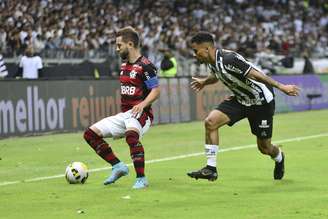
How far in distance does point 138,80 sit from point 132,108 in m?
0.35

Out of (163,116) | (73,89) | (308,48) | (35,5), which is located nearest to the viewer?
(73,89)

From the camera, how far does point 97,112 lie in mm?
21734

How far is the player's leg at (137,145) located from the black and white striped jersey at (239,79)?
111 centimetres

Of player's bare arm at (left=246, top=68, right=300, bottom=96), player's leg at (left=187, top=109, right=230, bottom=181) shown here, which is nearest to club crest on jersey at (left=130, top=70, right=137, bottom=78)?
player's leg at (left=187, top=109, right=230, bottom=181)

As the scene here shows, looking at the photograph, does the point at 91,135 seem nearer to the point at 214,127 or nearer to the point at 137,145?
the point at 137,145

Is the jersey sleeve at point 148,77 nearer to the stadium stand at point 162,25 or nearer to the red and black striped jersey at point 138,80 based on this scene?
the red and black striped jersey at point 138,80

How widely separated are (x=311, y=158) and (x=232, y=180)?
10.7 ft

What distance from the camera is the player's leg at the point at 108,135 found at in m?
10.7

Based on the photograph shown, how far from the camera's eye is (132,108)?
10.6 metres

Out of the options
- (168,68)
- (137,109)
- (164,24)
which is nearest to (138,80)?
(137,109)

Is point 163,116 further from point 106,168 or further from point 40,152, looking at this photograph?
point 106,168

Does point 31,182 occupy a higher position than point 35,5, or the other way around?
point 35,5

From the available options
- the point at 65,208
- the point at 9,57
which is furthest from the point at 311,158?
the point at 9,57

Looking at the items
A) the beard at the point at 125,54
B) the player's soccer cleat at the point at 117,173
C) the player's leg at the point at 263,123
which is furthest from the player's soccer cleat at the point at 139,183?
the player's leg at the point at 263,123
